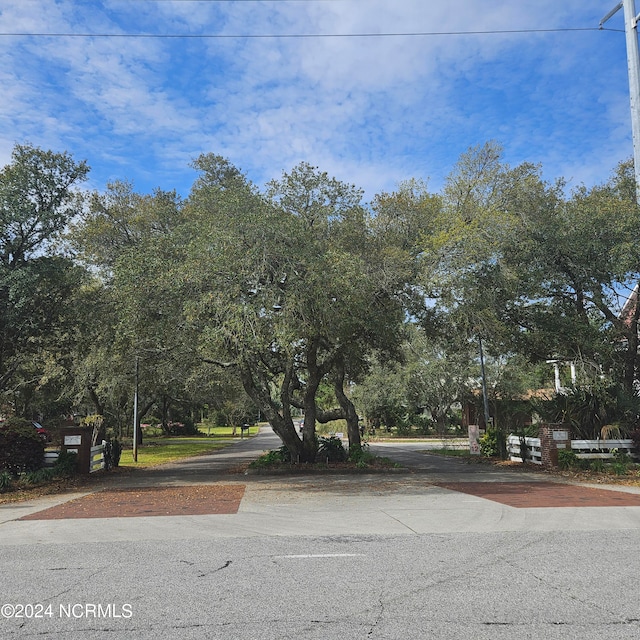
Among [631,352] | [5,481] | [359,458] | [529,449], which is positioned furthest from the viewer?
[529,449]

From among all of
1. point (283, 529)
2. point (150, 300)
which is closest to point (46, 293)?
point (150, 300)

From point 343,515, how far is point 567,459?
1086 centimetres

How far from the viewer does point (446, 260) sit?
17.0 m

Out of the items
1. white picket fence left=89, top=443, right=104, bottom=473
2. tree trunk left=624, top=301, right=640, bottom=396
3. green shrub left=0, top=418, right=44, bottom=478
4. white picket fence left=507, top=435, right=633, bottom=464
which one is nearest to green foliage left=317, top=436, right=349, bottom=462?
white picket fence left=507, top=435, right=633, bottom=464

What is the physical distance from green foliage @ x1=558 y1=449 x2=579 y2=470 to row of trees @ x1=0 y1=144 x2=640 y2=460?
7.91ft

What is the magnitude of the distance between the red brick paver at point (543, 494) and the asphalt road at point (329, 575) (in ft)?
2.37

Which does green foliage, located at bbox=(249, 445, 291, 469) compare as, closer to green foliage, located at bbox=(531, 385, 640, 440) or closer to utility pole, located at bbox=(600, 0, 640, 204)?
green foliage, located at bbox=(531, 385, 640, 440)

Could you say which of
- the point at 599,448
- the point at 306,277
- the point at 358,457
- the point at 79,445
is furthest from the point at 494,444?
the point at 79,445

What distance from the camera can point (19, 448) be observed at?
16.4m

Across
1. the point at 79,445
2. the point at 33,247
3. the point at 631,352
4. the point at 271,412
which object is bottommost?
the point at 79,445

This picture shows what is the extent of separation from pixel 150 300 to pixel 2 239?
4610mm

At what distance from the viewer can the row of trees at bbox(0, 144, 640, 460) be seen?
14.4 m

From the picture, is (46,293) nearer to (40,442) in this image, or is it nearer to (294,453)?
(40,442)

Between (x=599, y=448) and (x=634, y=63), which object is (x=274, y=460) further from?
(x=634, y=63)
